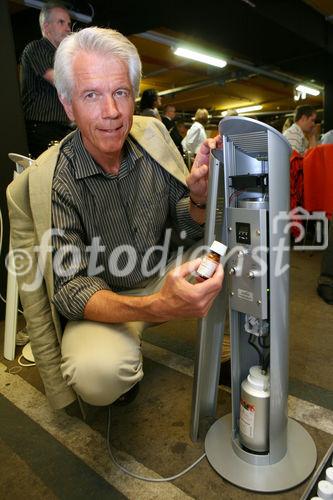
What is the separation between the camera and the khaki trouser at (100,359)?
2.91 ft

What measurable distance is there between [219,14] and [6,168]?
342 cm

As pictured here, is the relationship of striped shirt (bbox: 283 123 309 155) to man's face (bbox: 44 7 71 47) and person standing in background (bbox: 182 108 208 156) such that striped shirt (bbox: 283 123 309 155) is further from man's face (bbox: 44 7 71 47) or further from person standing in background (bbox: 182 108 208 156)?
man's face (bbox: 44 7 71 47)

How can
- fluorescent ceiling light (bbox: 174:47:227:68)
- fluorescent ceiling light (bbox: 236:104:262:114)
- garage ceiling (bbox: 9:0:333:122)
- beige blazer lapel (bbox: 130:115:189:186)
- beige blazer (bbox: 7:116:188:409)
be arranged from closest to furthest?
1. beige blazer (bbox: 7:116:188:409)
2. beige blazer lapel (bbox: 130:115:189:186)
3. garage ceiling (bbox: 9:0:333:122)
4. fluorescent ceiling light (bbox: 174:47:227:68)
5. fluorescent ceiling light (bbox: 236:104:262:114)

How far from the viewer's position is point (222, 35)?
4.32m

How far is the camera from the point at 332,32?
532 cm

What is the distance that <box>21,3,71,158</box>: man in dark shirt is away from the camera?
1721 mm

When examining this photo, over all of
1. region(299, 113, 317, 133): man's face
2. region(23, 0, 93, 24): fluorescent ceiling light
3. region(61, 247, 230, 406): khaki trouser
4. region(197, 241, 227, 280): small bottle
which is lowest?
region(61, 247, 230, 406): khaki trouser

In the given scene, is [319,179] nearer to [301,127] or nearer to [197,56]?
[301,127]

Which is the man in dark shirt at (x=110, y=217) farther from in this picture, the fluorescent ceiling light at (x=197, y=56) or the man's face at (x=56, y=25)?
the fluorescent ceiling light at (x=197, y=56)

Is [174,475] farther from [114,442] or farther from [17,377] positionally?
[17,377]

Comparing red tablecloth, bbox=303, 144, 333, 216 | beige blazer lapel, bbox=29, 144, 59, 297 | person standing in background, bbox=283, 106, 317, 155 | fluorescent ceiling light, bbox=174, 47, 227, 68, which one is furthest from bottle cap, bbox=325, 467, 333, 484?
fluorescent ceiling light, bbox=174, 47, 227, 68

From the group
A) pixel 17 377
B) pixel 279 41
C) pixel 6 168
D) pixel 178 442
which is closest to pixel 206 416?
pixel 178 442

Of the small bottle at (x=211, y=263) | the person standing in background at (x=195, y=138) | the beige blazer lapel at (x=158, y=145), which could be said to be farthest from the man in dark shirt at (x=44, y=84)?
the person standing in background at (x=195, y=138)

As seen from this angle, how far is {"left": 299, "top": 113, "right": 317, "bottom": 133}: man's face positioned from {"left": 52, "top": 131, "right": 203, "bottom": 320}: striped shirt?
9.58 feet
